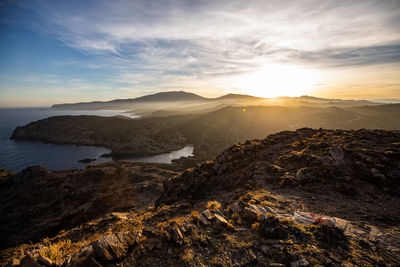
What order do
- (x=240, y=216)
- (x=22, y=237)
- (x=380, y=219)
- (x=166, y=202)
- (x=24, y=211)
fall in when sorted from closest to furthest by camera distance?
(x=380, y=219), (x=240, y=216), (x=166, y=202), (x=22, y=237), (x=24, y=211)

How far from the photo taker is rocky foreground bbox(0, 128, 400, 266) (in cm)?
632

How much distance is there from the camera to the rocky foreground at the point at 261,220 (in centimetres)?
632

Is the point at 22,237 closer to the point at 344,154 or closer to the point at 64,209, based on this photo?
the point at 64,209

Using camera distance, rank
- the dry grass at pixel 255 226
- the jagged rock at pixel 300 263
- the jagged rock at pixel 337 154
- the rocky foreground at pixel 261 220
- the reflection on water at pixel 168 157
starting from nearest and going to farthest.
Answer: the jagged rock at pixel 300 263 → the rocky foreground at pixel 261 220 → the dry grass at pixel 255 226 → the jagged rock at pixel 337 154 → the reflection on water at pixel 168 157

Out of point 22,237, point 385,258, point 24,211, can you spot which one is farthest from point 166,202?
point 24,211

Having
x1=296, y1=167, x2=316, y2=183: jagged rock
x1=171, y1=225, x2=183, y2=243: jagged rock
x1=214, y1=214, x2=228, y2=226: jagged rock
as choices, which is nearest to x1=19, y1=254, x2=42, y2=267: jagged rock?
x1=171, y1=225, x2=183, y2=243: jagged rock

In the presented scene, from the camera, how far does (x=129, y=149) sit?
103812 millimetres

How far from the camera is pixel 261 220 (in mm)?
8359

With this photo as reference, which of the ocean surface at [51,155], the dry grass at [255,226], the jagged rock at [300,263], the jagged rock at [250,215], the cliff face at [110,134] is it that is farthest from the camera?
the cliff face at [110,134]

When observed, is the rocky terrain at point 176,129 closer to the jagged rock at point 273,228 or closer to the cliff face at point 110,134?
the cliff face at point 110,134

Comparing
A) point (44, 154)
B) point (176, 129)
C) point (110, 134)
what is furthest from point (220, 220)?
point (110, 134)

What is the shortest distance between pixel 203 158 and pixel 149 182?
147 ft

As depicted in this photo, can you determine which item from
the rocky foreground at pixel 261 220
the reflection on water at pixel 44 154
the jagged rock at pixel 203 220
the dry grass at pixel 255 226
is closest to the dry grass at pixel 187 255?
the rocky foreground at pixel 261 220

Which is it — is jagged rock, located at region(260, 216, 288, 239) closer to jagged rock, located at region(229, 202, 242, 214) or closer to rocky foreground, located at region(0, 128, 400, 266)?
rocky foreground, located at region(0, 128, 400, 266)
